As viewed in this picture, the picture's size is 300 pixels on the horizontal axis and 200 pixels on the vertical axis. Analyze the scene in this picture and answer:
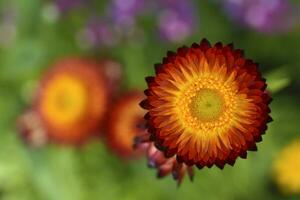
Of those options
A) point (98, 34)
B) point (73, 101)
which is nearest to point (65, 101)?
point (73, 101)

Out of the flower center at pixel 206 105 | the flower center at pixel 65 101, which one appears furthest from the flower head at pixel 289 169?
the flower center at pixel 206 105

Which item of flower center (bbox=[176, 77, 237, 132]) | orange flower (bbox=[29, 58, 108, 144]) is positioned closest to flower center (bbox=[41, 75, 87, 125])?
orange flower (bbox=[29, 58, 108, 144])

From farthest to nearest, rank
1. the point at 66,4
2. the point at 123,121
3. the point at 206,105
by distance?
the point at 66,4, the point at 123,121, the point at 206,105

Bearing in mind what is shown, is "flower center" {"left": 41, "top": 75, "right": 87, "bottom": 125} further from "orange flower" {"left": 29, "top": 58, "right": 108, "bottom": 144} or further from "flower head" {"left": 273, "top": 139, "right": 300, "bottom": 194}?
"flower head" {"left": 273, "top": 139, "right": 300, "bottom": 194}

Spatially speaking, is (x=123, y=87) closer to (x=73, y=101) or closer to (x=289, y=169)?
(x=73, y=101)

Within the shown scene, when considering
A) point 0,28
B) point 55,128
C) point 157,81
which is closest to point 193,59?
point 157,81

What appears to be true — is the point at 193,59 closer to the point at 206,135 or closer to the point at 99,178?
the point at 206,135
